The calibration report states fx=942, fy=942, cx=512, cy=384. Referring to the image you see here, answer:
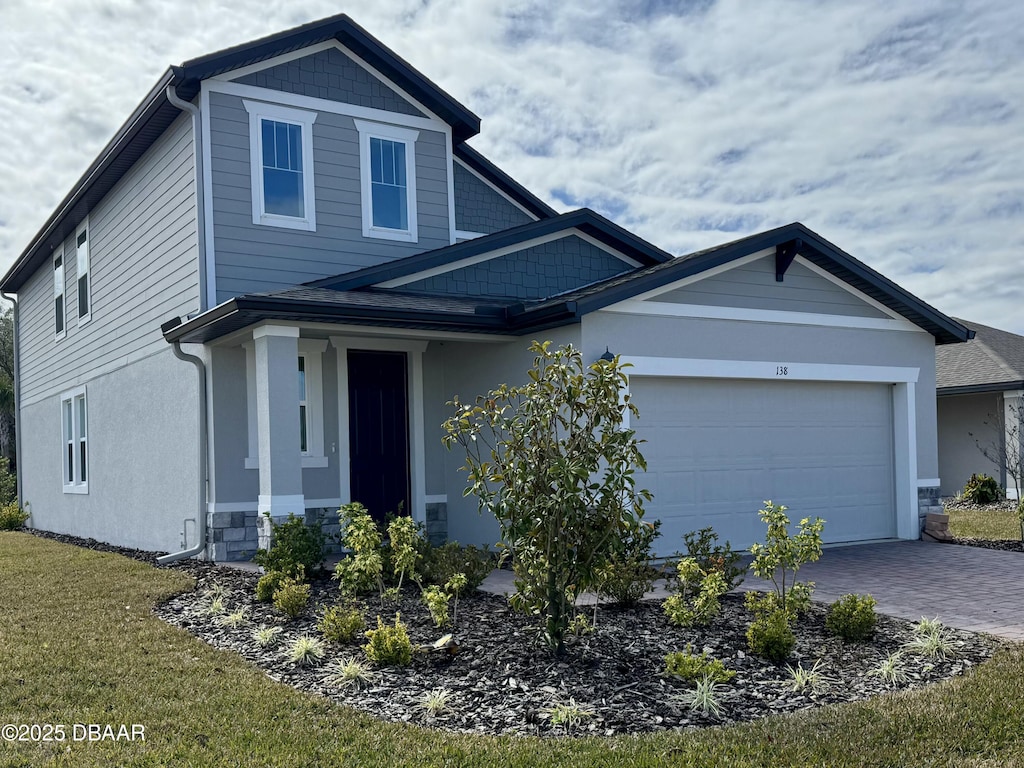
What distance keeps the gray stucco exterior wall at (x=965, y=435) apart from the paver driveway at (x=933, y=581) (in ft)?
32.0

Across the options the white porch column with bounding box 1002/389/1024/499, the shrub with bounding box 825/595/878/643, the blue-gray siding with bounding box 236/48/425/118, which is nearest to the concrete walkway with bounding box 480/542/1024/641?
the shrub with bounding box 825/595/878/643

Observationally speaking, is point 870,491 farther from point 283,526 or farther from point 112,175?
point 112,175

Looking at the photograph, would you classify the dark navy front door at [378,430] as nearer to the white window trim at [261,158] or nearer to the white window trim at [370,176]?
the white window trim at [370,176]

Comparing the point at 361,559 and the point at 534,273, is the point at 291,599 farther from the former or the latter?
the point at 534,273

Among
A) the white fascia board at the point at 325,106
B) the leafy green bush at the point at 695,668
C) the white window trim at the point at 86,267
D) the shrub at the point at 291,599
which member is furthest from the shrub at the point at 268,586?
the white window trim at the point at 86,267

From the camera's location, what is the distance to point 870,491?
1295 cm

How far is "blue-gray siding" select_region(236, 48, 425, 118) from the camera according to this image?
1234 cm

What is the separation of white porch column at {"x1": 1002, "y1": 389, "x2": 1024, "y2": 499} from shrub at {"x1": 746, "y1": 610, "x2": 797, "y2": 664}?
15.0 m

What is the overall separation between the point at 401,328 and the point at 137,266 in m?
5.66

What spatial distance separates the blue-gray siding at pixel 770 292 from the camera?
11414 mm

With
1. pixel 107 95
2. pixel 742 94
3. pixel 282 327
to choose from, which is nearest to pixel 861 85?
pixel 742 94

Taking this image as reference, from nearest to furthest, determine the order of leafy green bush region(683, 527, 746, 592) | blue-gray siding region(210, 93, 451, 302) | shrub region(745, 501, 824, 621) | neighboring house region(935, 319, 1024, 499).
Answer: shrub region(745, 501, 824, 621), leafy green bush region(683, 527, 746, 592), blue-gray siding region(210, 93, 451, 302), neighboring house region(935, 319, 1024, 499)

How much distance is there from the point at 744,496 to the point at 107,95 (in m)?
11.0

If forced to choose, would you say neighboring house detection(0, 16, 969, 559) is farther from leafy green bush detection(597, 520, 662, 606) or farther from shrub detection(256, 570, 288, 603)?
leafy green bush detection(597, 520, 662, 606)
